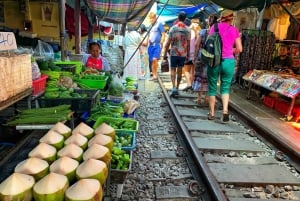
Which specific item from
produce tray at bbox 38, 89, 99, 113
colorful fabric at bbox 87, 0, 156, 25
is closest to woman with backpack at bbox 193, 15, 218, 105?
colorful fabric at bbox 87, 0, 156, 25

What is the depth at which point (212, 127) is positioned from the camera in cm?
668

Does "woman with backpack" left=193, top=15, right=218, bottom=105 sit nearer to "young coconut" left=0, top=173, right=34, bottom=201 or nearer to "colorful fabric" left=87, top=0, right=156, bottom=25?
"colorful fabric" left=87, top=0, right=156, bottom=25

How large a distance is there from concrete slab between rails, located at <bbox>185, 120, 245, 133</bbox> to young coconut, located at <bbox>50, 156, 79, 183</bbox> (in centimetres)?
420

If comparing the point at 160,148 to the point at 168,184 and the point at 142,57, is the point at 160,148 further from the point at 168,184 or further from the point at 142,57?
the point at 142,57

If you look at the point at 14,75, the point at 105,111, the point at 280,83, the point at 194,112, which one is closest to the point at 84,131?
the point at 14,75

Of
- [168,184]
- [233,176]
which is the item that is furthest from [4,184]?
[233,176]

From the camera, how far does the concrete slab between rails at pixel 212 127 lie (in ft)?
21.3

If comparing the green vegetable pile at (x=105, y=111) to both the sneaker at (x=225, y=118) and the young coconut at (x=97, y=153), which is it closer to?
the young coconut at (x=97, y=153)

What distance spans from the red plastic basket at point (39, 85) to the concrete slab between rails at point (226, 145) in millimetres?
2872

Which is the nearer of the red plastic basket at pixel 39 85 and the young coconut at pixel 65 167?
the young coconut at pixel 65 167

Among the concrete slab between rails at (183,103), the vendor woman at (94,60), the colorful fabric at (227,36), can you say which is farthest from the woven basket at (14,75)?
the concrete slab between rails at (183,103)

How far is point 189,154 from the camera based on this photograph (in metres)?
5.19

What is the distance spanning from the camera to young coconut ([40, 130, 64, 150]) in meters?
2.87

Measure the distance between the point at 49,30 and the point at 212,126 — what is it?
558 cm
